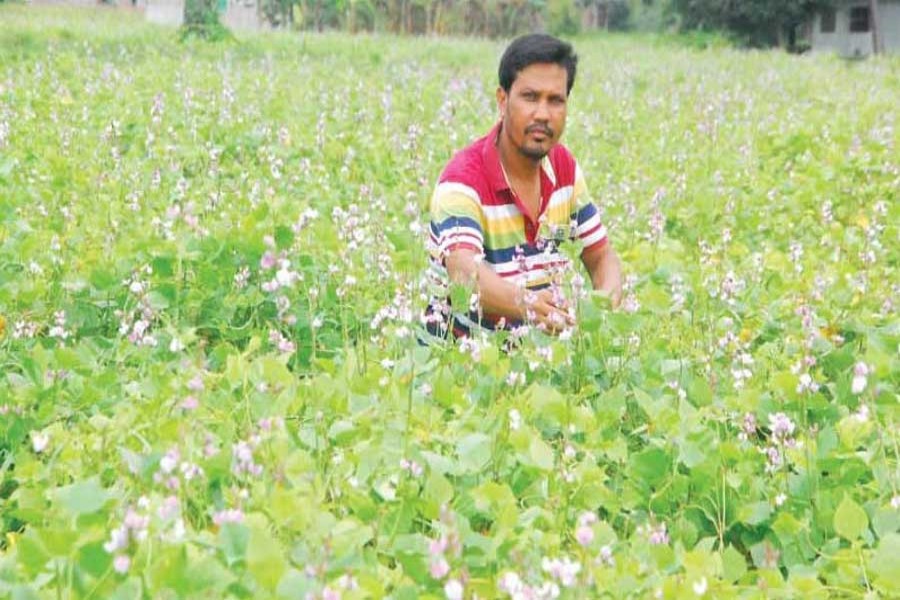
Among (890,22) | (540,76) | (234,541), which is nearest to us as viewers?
(234,541)

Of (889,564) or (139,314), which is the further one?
(139,314)

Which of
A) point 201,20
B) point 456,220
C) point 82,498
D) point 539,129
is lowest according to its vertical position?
point 201,20

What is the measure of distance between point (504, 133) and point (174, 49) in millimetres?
13458

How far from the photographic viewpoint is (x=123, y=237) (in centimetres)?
540

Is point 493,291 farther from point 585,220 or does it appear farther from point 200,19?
point 200,19

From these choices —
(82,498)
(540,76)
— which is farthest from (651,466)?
(540,76)

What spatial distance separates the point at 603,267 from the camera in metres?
4.82

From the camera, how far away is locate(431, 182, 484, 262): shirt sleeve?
4.31 metres

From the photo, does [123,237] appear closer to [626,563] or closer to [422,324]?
[422,324]

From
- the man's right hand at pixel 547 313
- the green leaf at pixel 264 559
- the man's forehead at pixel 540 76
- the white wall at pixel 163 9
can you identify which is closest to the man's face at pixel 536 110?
the man's forehead at pixel 540 76

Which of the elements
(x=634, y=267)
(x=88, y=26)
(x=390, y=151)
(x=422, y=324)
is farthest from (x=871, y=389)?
(x=88, y=26)

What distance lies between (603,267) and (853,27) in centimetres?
4282

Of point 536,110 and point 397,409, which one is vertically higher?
point 536,110

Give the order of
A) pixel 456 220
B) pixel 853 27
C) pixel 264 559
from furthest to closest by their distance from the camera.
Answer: pixel 853 27 → pixel 456 220 → pixel 264 559
